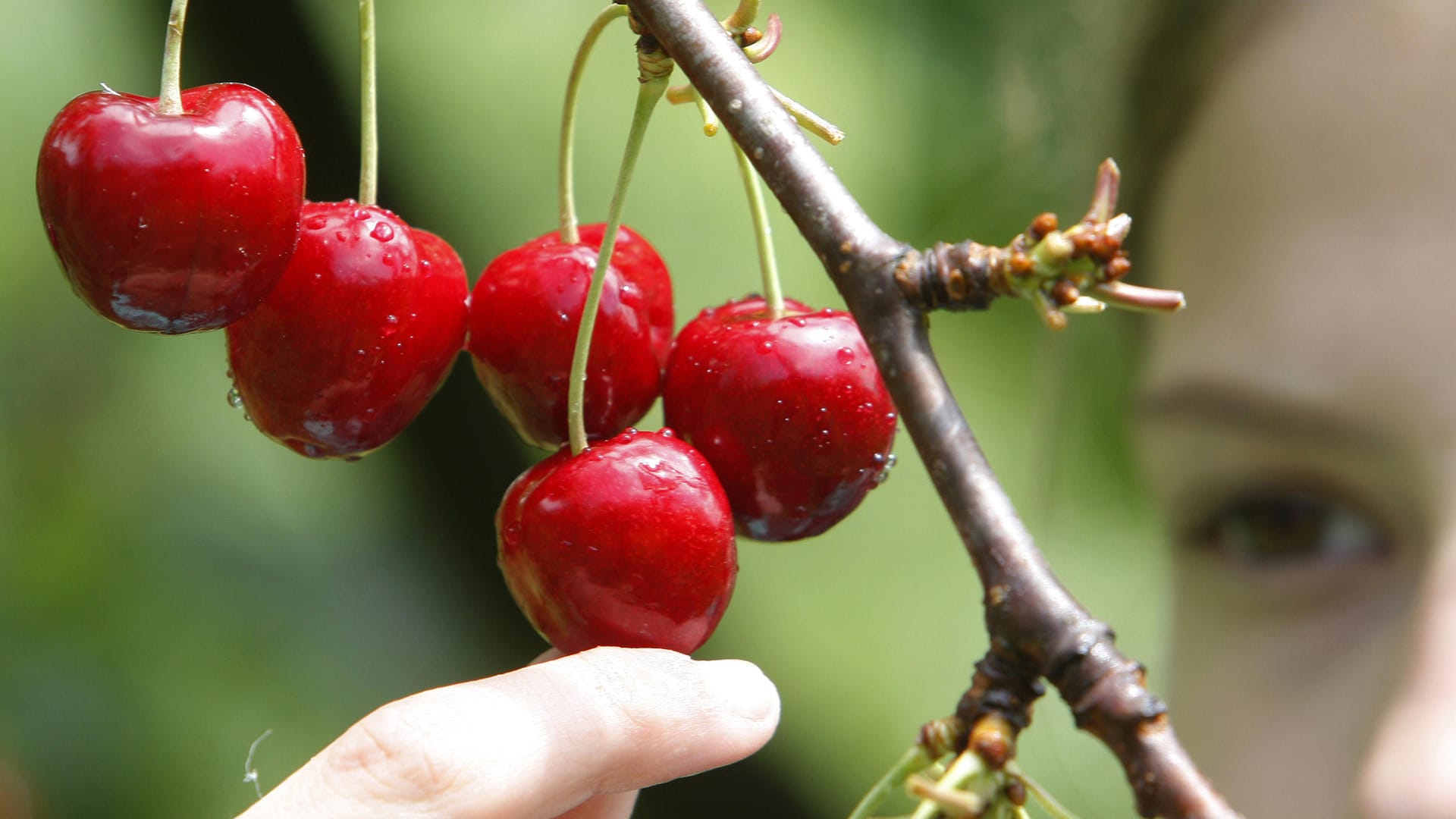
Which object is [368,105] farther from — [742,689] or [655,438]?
[742,689]

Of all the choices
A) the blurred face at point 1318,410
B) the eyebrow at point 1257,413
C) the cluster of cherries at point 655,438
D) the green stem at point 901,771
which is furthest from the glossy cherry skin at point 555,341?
the eyebrow at point 1257,413

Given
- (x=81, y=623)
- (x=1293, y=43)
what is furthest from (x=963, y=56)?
(x=81, y=623)

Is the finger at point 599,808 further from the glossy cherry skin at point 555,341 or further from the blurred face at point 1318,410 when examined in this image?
the blurred face at point 1318,410

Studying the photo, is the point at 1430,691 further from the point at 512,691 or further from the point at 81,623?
the point at 81,623

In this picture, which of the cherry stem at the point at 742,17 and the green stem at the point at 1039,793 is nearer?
the green stem at the point at 1039,793

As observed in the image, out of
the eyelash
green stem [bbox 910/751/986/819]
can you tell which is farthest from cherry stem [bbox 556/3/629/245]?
the eyelash

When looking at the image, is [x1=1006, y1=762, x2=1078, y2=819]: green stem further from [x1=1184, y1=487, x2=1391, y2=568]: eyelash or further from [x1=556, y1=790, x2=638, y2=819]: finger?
[x1=1184, y1=487, x2=1391, y2=568]: eyelash
